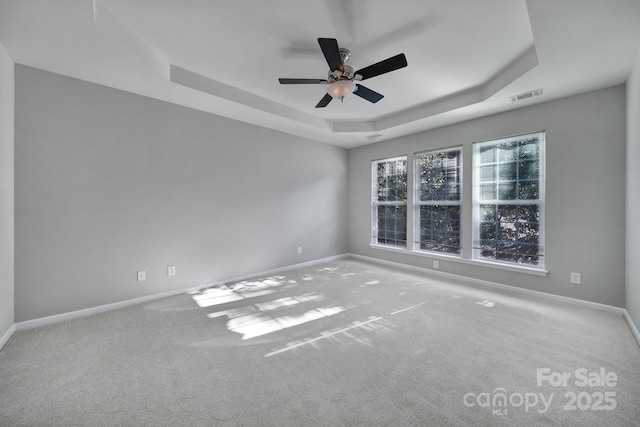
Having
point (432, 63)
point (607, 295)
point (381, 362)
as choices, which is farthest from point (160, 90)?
point (607, 295)

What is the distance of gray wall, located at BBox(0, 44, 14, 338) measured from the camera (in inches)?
88.5

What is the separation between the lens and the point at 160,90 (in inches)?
123

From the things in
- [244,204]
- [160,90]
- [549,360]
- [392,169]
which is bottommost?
[549,360]

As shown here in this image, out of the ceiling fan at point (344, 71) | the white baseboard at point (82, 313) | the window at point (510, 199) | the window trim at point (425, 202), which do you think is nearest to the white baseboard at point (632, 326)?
the window at point (510, 199)

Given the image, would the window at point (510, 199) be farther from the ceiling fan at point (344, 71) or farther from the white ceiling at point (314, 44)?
the ceiling fan at point (344, 71)

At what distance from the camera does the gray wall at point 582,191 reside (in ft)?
9.65

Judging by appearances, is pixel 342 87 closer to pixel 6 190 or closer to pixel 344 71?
pixel 344 71

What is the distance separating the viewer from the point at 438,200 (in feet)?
15.2

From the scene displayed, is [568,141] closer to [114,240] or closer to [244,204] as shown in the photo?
[244,204]

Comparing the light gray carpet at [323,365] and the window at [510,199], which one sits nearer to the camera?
the light gray carpet at [323,365]

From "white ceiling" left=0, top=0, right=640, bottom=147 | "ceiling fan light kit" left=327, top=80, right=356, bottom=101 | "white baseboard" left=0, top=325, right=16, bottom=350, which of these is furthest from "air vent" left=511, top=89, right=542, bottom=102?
"white baseboard" left=0, top=325, right=16, bottom=350

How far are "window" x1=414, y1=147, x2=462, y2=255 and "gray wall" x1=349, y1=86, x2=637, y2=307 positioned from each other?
726 mm

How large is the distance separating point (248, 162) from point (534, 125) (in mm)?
4197

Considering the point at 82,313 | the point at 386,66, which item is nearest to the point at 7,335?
the point at 82,313
